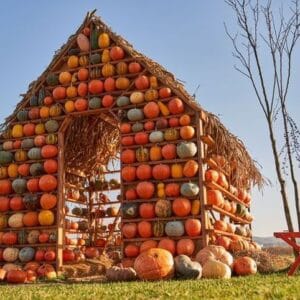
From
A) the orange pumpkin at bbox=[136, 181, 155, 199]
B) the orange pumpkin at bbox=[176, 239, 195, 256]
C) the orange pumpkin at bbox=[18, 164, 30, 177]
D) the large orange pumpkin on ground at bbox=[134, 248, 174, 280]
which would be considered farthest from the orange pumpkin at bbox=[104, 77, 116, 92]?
the large orange pumpkin on ground at bbox=[134, 248, 174, 280]

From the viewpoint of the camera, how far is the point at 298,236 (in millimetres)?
8805

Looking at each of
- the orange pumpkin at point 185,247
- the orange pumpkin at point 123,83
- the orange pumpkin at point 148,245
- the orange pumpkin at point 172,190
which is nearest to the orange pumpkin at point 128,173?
the orange pumpkin at point 172,190

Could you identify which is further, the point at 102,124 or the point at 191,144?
the point at 102,124

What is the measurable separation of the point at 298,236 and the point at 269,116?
4461 millimetres

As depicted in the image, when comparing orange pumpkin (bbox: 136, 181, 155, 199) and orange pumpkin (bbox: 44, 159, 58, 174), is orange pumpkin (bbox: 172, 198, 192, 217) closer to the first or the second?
orange pumpkin (bbox: 136, 181, 155, 199)

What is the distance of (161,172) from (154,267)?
321 cm

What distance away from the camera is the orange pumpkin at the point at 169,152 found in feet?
38.4

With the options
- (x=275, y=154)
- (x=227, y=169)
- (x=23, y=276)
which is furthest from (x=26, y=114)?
(x=275, y=154)

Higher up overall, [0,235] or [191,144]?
[191,144]

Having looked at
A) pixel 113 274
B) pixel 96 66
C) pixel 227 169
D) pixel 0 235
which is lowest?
pixel 113 274

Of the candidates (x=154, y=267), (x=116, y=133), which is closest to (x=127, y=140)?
(x=116, y=133)

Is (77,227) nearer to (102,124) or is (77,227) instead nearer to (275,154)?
(102,124)

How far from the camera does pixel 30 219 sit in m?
12.6

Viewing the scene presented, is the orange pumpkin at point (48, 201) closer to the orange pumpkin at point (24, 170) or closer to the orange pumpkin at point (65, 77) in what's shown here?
the orange pumpkin at point (24, 170)
